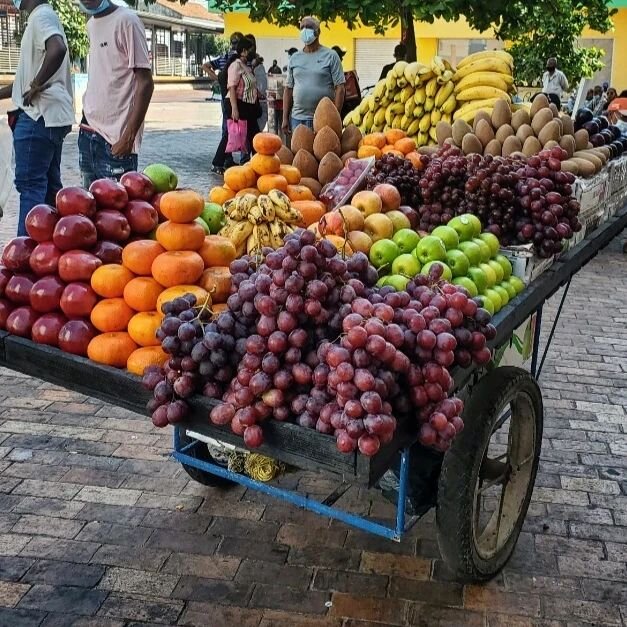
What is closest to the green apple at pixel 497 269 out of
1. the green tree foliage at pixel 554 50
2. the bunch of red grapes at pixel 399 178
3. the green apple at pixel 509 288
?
the green apple at pixel 509 288

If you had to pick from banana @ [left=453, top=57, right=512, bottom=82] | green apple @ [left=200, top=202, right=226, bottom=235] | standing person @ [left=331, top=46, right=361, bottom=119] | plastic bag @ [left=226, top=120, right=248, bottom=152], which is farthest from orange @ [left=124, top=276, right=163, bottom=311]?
plastic bag @ [left=226, top=120, right=248, bottom=152]

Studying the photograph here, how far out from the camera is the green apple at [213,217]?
10.5 ft

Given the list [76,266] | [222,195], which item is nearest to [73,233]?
[76,266]

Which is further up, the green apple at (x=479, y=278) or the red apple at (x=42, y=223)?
the red apple at (x=42, y=223)

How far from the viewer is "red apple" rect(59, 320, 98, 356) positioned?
102 inches

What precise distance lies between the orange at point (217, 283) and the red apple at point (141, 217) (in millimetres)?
364

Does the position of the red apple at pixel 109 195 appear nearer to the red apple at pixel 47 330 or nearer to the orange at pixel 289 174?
the red apple at pixel 47 330

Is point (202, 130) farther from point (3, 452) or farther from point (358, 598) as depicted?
point (358, 598)

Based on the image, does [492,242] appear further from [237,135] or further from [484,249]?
[237,135]

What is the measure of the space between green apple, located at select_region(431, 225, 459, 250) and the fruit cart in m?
0.32

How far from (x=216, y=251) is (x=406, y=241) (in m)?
0.73

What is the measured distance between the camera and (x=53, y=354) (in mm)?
2562

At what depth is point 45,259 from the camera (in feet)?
9.00

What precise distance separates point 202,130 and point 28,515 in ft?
54.0
